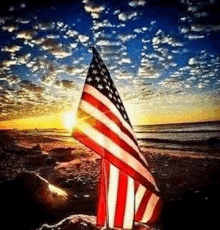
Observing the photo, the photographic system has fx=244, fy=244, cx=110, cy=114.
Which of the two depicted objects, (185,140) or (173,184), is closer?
(173,184)

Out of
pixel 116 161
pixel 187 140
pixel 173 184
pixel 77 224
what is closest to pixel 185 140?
pixel 187 140

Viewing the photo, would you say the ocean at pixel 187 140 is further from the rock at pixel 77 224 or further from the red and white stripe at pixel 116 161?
the rock at pixel 77 224

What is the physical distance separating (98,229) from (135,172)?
1.36 meters

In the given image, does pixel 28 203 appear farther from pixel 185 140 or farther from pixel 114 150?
pixel 185 140

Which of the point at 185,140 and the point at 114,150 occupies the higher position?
the point at 114,150

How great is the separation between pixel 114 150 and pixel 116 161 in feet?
0.46

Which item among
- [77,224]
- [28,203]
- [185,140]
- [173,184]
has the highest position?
[77,224]

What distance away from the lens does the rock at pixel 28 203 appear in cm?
589

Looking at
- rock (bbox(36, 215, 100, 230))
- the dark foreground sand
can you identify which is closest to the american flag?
rock (bbox(36, 215, 100, 230))

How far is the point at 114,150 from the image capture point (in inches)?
123

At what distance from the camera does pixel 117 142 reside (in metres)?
3.16

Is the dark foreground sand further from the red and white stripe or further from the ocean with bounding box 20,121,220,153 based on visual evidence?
the ocean with bounding box 20,121,220,153

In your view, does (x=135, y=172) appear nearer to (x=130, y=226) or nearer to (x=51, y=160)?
(x=130, y=226)

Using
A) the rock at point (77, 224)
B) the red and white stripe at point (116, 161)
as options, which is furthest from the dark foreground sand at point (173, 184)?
the rock at point (77, 224)
